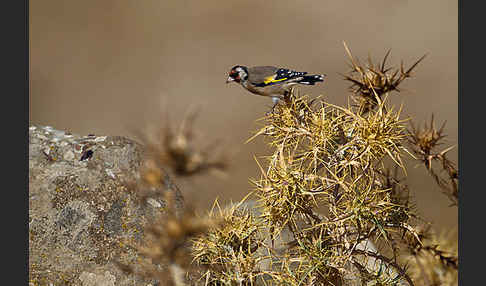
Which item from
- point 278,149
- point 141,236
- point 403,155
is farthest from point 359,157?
point 141,236

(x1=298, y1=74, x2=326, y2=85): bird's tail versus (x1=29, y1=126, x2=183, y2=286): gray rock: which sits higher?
(x1=298, y1=74, x2=326, y2=85): bird's tail

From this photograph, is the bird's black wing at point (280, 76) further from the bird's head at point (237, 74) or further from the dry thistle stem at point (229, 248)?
the dry thistle stem at point (229, 248)

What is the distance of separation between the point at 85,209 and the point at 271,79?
5.35 ft

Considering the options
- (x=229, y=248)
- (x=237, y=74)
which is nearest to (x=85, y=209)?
(x=229, y=248)

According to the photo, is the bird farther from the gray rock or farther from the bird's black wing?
the gray rock

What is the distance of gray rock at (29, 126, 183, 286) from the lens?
3.94m

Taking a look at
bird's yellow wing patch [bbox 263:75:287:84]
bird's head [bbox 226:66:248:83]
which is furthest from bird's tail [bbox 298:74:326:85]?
bird's head [bbox 226:66:248:83]

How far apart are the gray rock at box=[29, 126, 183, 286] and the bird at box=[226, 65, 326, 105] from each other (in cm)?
96

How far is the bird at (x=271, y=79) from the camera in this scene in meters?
3.79

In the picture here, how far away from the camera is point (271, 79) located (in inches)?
152

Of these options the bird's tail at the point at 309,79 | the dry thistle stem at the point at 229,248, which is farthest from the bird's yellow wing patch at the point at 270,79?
the dry thistle stem at the point at 229,248

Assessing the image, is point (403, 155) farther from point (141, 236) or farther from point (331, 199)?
point (141, 236)

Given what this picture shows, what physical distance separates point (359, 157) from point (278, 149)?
0.50 metres

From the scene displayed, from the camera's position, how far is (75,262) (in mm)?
3957
